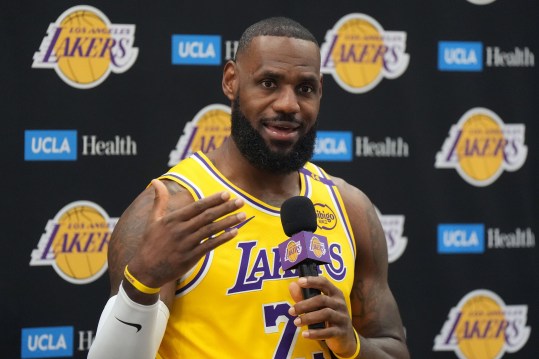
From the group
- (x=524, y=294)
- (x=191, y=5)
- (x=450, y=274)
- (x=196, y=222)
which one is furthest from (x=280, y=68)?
(x=524, y=294)

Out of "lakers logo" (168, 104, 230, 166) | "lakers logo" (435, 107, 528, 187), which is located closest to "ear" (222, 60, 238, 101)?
"lakers logo" (168, 104, 230, 166)

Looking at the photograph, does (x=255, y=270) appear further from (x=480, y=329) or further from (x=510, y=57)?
(x=510, y=57)

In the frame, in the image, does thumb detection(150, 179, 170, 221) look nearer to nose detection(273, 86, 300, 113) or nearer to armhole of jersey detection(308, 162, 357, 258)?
nose detection(273, 86, 300, 113)

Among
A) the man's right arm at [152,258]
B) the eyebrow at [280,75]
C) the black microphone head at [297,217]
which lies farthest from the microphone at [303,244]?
the eyebrow at [280,75]

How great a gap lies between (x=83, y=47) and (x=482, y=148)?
70.8 inches

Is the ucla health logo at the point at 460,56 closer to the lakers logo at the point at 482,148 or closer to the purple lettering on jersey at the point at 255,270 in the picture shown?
the lakers logo at the point at 482,148

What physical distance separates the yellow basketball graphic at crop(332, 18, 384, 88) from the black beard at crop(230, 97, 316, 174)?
1.41 metres

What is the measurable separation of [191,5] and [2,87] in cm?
82

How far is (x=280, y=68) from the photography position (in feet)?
7.16

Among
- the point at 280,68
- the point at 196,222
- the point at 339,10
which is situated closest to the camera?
the point at 196,222

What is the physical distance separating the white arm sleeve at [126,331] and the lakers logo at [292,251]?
0.99 feet

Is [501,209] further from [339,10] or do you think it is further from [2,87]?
[2,87]

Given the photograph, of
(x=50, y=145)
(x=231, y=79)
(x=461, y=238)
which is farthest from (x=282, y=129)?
(x=461, y=238)

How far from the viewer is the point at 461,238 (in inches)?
148
